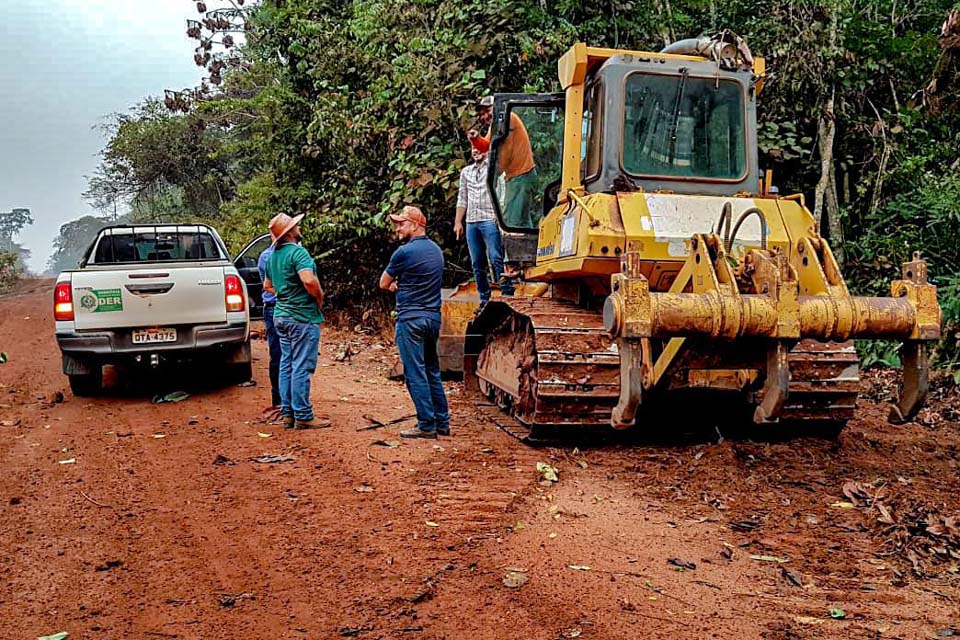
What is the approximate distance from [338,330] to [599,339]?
9841mm

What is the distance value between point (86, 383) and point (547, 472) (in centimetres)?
566

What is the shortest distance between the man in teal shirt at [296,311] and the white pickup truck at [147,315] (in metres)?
1.64

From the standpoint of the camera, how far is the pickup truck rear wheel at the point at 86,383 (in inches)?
358

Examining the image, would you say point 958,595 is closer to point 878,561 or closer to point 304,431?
point 878,561

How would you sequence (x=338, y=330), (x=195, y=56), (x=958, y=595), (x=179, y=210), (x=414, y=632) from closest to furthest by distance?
1. (x=414, y=632)
2. (x=958, y=595)
3. (x=338, y=330)
4. (x=195, y=56)
5. (x=179, y=210)

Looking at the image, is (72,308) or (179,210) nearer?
(72,308)

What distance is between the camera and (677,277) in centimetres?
593

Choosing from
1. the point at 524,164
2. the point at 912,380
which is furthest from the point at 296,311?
the point at 912,380

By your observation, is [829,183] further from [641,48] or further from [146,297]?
[146,297]

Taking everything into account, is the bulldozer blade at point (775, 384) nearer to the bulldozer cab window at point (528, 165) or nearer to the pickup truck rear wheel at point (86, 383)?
the bulldozer cab window at point (528, 165)

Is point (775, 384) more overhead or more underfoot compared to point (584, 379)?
more overhead

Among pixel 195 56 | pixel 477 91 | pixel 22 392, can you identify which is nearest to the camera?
pixel 22 392

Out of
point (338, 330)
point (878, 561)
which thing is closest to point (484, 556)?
point (878, 561)

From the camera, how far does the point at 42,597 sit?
3.98 metres
